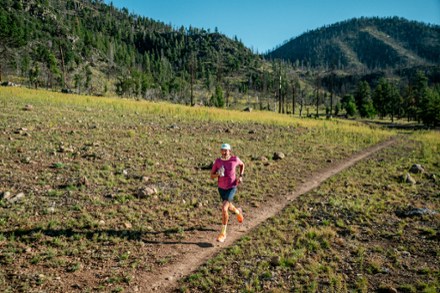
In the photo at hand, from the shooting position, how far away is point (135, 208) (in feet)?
30.3

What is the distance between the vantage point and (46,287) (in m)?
5.50

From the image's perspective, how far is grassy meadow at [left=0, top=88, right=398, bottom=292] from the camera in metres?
6.20

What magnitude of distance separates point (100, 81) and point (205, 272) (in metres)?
139

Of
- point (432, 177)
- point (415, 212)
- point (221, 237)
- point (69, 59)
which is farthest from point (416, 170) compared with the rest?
point (69, 59)

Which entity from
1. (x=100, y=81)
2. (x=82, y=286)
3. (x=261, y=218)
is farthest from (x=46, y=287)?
(x=100, y=81)

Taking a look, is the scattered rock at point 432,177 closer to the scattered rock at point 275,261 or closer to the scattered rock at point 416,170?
the scattered rock at point 416,170

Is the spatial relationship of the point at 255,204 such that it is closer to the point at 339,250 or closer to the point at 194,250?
the point at 339,250

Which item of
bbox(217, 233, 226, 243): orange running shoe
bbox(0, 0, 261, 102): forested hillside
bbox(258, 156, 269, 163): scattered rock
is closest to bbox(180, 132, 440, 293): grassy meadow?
bbox(217, 233, 226, 243): orange running shoe

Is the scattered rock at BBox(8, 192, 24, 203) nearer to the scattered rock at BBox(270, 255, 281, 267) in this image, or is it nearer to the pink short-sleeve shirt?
the pink short-sleeve shirt

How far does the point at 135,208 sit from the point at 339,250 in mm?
6118

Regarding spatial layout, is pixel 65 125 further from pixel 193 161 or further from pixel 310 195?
pixel 310 195

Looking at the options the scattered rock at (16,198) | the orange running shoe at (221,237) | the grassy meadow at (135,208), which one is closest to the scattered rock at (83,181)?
the grassy meadow at (135,208)

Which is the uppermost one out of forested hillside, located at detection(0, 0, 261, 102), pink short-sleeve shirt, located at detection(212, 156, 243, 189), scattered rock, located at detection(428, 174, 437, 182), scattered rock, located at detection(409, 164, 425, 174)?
forested hillside, located at detection(0, 0, 261, 102)

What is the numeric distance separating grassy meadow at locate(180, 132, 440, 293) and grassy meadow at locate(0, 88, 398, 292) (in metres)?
0.05
